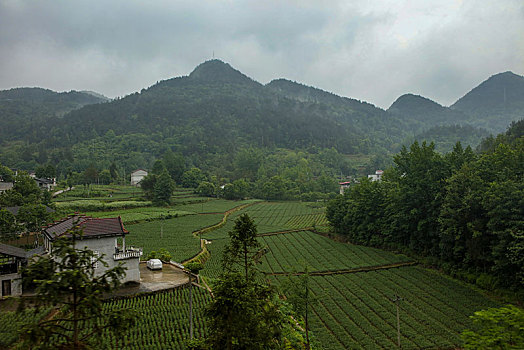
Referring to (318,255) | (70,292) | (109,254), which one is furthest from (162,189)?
(70,292)

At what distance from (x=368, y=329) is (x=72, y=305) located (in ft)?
63.0

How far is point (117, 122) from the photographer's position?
18325 centimetres

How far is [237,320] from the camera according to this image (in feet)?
34.7

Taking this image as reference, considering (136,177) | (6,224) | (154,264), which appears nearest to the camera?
(154,264)

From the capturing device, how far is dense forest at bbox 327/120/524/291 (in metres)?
26.8

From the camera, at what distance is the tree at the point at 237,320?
414 inches

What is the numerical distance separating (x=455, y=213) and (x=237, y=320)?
2781cm

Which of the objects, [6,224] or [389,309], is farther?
[6,224]

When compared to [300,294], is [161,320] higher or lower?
lower

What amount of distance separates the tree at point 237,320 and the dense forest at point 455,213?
2232cm

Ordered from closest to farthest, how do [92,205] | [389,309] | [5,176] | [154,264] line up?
[389,309], [154,264], [92,205], [5,176]

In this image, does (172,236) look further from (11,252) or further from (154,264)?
(11,252)

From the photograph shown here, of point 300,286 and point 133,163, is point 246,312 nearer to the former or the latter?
point 300,286

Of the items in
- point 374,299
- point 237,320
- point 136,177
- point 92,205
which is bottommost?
point 374,299
